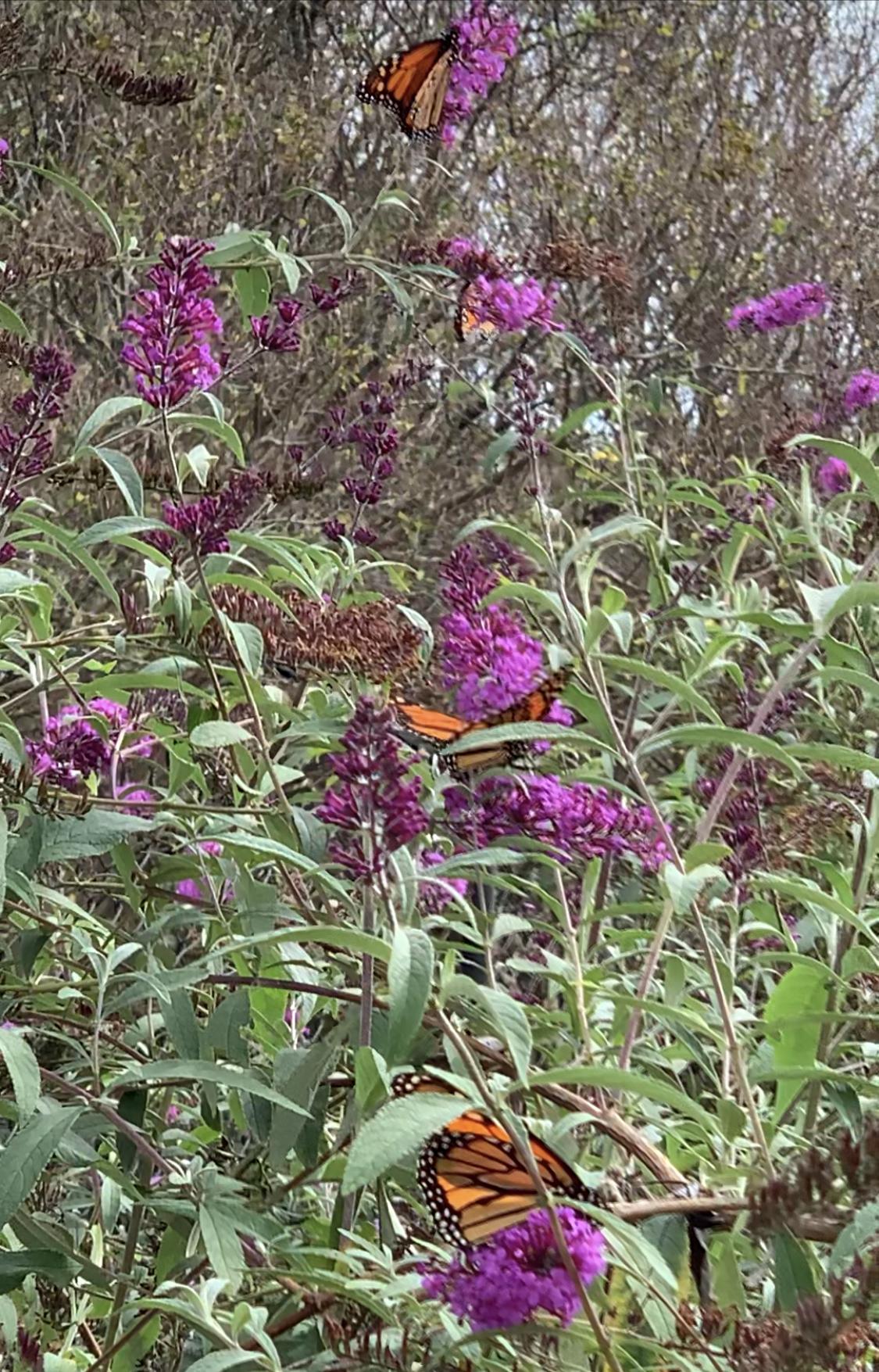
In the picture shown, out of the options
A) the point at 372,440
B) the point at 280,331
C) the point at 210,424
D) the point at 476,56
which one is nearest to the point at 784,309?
the point at 476,56

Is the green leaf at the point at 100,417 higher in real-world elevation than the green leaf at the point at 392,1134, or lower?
higher

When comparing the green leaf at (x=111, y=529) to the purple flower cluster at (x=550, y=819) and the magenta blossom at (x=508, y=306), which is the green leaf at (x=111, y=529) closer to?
the purple flower cluster at (x=550, y=819)

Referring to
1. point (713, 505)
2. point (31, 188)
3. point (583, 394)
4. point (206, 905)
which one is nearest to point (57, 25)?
point (31, 188)

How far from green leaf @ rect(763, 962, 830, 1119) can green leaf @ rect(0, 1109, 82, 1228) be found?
24.8 inches

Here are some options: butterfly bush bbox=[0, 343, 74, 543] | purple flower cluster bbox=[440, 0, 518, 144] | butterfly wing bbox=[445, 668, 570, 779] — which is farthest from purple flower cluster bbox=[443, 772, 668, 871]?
purple flower cluster bbox=[440, 0, 518, 144]

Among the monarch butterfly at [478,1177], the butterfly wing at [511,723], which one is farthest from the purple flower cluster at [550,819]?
the monarch butterfly at [478,1177]

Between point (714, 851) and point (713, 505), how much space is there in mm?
827

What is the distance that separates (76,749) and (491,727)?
1.17 feet

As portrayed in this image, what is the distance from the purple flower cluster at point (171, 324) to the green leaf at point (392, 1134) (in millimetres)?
640

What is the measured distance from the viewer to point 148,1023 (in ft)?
4.42

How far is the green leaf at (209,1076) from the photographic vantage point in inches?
38.8

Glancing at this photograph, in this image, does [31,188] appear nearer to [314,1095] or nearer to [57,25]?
[57,25]

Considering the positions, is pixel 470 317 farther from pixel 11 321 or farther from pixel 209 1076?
pixel 209 1076

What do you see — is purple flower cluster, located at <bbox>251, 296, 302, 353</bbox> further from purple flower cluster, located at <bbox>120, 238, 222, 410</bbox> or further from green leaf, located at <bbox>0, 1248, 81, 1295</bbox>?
green leaf, located at <bbox>0, 1248, 81, 1295</bbox>
